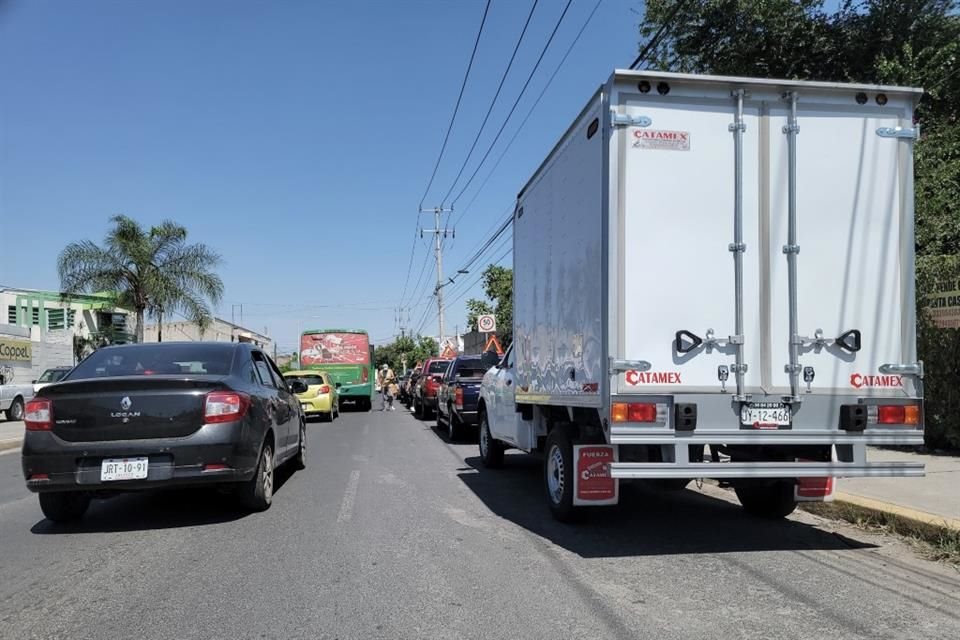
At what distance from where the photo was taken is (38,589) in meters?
4.85

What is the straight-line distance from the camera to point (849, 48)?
17203 mm

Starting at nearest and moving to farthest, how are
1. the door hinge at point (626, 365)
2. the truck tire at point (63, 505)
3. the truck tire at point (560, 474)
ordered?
the door hinge at point (626, 365)
the truck tire at point (560, 474)
the truck tire at point (63, 505)

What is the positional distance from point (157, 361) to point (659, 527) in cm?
492

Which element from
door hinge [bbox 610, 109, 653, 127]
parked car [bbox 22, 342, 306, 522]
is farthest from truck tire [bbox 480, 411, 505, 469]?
door hinge [bbox 610, 109, 653, 127]

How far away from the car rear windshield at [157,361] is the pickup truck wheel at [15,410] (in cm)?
1752

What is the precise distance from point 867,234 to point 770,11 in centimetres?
1312

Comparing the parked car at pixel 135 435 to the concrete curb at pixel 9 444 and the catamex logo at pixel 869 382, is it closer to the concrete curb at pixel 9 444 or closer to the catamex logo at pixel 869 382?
the catamex logo at pixel 869 382

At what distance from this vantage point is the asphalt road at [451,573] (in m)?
4.17

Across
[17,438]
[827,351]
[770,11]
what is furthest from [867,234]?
[17,438]

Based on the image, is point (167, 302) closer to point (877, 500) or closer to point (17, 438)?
point (17, 438)

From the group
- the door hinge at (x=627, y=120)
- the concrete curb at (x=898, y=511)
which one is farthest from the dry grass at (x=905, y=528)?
the door hinge at (x=627, y=120)

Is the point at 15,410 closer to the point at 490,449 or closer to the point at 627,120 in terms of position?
the point at 490,449

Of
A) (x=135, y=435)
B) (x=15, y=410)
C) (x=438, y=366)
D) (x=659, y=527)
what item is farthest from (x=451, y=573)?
(x=15, y=410)

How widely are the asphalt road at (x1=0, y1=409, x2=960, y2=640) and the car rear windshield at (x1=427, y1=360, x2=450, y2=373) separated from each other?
13.6 meters
